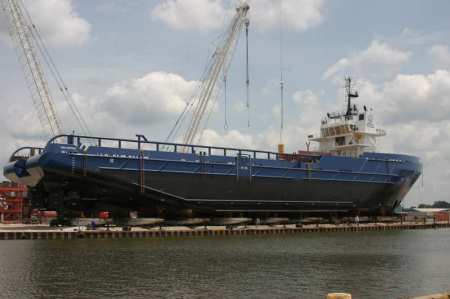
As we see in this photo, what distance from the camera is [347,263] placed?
32.7m

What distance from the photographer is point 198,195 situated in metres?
58.6

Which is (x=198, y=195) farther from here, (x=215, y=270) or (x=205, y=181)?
(x=215, y=270)

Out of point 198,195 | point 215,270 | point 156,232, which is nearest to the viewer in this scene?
point 215,270

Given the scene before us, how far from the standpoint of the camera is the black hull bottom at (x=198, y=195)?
52719 millimetres

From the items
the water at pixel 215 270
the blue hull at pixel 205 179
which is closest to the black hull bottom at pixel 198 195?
the blue hull at pixel 205 179

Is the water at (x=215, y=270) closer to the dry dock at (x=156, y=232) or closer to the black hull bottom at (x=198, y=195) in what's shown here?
the dry dock at (x=156, y=232)

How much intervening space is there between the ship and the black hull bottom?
0.09 metres

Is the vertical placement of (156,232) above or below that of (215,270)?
above

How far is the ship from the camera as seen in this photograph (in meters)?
52.4

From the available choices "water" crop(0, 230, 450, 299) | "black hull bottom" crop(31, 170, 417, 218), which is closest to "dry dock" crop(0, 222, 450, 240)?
"water" crop(0, 230, 450, 299)

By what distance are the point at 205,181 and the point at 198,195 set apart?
155 cm

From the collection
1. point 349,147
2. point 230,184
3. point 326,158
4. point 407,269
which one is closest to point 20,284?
point 407,269

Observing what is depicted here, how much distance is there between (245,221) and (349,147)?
25.5 m

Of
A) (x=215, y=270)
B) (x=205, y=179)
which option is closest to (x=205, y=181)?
(x=205, y=179)
